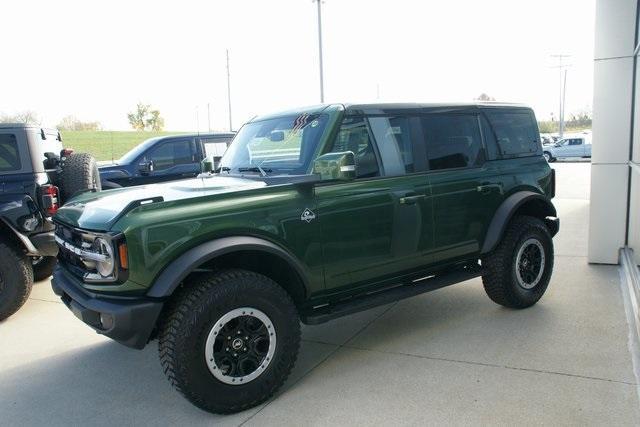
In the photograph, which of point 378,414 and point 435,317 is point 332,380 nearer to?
point 378,414

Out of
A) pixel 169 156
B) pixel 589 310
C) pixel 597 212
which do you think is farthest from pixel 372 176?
pixel 169 156

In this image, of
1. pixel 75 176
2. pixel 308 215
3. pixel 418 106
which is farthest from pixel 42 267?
pixel 418 106

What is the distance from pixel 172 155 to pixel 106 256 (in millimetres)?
7492

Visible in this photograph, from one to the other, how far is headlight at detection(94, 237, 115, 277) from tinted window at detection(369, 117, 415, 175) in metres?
2.11

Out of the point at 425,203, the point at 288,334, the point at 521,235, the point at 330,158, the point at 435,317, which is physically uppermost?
the point at 330,158

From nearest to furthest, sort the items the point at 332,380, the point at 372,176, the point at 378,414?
1. the point at 378,414
2. the point at 332,380
3. the point at 372,176

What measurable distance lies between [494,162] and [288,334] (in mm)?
2604

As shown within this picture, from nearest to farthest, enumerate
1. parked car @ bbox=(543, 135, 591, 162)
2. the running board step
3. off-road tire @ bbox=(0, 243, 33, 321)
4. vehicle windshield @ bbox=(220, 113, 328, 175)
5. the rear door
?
1. the running board step
2. vehicle windshield @ bbox=(220, 113, 328, 175)
3. the rear door
4. off-road tire @ bbox=(0, 243, 33, 321)
5. parked car @ bbox=(543, 135, 591, 162)

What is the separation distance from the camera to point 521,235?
4.91 metres

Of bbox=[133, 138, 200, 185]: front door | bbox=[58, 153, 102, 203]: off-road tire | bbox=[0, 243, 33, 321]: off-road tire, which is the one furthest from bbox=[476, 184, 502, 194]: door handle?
bbox=[133, 138, 200, 185]: front door

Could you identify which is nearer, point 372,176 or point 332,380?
point 332,380

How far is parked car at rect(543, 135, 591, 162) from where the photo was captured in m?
33.3

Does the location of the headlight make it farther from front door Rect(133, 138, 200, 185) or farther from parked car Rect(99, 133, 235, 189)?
front door Rect(133, 138, 200, 185)

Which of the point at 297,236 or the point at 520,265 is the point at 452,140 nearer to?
the point at 520,265
